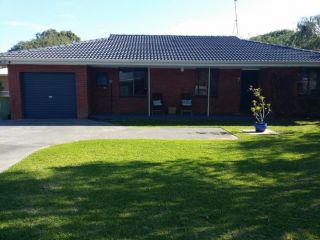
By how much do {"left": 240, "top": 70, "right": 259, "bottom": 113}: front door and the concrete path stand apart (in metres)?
6.34

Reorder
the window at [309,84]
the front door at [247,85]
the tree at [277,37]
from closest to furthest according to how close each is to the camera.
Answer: the window at [309,84] < the front door at [247,85] < the tree at [277,37]

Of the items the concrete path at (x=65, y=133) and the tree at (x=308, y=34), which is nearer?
the concrete path at (x=65, y=133)

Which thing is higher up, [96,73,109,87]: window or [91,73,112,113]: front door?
[96,73,109,87]: window

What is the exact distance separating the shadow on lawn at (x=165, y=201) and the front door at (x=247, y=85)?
451 inches

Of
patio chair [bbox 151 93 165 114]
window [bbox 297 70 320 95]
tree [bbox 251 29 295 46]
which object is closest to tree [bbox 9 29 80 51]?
tree [bbox 251 29 295 46]

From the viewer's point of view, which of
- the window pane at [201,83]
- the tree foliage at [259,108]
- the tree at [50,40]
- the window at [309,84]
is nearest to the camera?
the tree foliage at [259,108]

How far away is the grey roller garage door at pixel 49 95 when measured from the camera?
16.1m

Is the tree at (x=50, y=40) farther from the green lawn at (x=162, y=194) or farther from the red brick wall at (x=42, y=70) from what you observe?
the green lawn at (x=162, y=194)

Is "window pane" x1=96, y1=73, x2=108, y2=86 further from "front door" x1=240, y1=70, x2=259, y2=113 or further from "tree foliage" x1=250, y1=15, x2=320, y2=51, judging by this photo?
"tree foliage" x1=250, y1=15, x2=320, y2=51

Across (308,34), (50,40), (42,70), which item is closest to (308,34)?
(308,34)

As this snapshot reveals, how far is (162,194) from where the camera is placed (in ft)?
18.0

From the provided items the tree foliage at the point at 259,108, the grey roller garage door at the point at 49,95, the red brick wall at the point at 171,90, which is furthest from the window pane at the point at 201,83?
the grey roller garage door at the point at 49,95

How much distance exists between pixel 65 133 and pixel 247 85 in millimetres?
10915

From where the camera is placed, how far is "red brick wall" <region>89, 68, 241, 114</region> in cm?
1800
